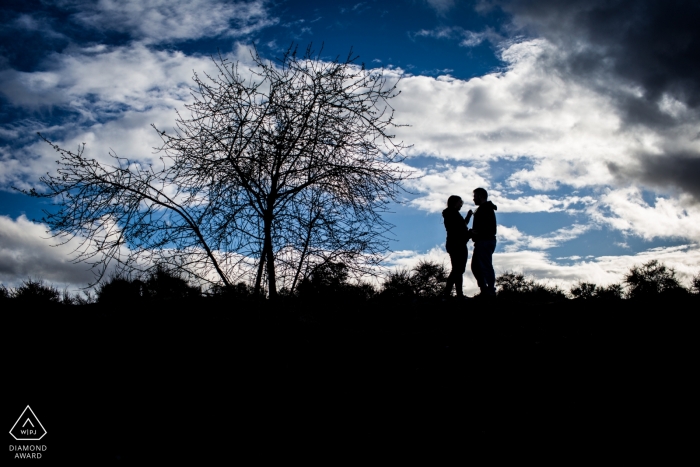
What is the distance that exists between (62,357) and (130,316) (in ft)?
3.57

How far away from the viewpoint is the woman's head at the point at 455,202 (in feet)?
29.2

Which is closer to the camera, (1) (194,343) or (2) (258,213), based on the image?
(1) (194,343)

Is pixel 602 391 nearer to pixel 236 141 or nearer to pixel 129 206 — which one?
pixel 236 141

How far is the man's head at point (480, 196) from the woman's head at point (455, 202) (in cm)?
41

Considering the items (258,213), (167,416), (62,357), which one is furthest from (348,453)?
(258,213)

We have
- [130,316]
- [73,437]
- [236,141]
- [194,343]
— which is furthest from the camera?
[236,141]

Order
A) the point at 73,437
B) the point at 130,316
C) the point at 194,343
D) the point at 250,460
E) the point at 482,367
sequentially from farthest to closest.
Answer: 1. the point at 130,316
2. the point at 194,343
3. the point at 482,367
4. the point at 73,437
5. the point at 250,460

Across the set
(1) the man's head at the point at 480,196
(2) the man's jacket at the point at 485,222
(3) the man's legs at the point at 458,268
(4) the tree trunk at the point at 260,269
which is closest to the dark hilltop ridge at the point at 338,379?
(4) the tree trunk at the point at 260,269

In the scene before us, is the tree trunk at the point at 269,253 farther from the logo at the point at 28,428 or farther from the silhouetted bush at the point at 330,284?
the logo at the point at 28,428

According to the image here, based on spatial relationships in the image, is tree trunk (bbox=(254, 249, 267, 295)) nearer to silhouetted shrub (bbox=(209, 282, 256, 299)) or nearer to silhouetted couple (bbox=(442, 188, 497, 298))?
silhouetted shrub (bbox=(209, 282, 256, 299))

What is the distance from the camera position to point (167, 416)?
13.6 ft

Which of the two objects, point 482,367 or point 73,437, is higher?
point 482,367

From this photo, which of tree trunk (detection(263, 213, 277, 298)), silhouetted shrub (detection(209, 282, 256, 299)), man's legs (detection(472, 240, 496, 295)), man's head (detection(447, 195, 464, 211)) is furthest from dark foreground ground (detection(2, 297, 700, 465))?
man's head (detection(447, 195, 464, 211))

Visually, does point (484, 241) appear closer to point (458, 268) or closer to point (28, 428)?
point (458, 268)
